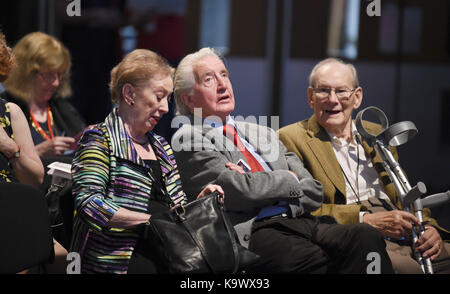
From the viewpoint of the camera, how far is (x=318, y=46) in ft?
23.0

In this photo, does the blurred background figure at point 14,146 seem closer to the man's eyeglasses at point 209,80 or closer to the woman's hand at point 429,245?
the man's eyeglasses at point 209,80

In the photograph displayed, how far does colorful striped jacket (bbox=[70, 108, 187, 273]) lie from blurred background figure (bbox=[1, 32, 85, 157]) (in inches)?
58.1

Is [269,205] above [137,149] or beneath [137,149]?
beneath

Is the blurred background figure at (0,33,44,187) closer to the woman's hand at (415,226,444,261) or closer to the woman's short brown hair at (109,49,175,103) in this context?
the woman's short brown hair at (109,49,175,103)

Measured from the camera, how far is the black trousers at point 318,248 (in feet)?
9.17

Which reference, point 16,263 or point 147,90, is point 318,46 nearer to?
point 147,90

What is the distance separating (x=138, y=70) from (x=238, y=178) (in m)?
0.66

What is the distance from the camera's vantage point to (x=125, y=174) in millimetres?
2754

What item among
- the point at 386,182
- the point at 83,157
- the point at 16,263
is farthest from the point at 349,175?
the point at 16,263

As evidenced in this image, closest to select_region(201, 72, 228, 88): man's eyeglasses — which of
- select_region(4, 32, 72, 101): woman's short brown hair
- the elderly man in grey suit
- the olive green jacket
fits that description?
the elderly man in grey suit

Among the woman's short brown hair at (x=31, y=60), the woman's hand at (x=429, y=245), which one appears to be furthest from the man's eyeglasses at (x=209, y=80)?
the woman's short brown hair at (x=31, y=60)

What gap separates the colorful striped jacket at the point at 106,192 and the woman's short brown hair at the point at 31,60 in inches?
59.5

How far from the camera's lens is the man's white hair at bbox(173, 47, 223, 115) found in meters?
3.20

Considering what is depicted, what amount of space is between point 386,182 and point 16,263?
1919 millimetres
